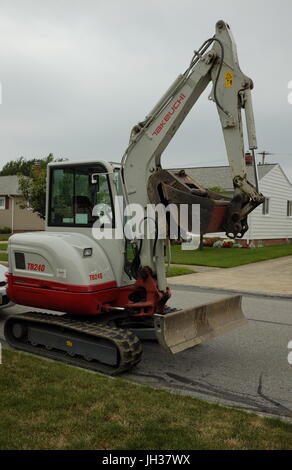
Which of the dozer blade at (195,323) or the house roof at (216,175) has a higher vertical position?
the house roof at (216,175)

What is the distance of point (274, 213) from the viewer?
30047 mm

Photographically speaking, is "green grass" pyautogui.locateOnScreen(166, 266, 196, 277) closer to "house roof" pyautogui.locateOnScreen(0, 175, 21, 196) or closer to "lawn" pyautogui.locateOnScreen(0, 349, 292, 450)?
"lawn" pyautogui.locateOnScreen(0, 349, 292, 450)

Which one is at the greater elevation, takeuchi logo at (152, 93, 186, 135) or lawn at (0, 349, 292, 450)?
takeuchi logo at (152, 93, 186, 135)

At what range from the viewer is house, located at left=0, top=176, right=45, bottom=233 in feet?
136

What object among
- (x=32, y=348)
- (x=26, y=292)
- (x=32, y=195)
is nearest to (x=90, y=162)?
(x=26, y=292)

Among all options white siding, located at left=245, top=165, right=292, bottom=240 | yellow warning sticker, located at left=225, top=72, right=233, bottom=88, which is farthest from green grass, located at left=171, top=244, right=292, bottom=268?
yellow warning sticker, located at left=225, top=72, right=233, bottom=88

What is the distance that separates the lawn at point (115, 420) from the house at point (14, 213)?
36.8 m

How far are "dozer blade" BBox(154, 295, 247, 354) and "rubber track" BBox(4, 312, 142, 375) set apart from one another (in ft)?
1.43

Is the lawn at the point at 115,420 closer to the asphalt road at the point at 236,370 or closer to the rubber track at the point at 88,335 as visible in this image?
the rubber track at the point at 88,335

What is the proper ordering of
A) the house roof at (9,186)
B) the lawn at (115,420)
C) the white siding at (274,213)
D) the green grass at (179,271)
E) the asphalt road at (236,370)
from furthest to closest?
1. the house roof at (9,186)
2. the white siding at (274,213)
3. the green grass at (179,271)
4. the asphalt road at (236,370)
5. the lawn at (115,420)

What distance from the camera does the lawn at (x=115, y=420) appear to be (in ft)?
13.7

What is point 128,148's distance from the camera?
6.97m

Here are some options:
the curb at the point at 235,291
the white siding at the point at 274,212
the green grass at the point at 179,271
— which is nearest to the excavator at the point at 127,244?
the curb at the point at 235,291
